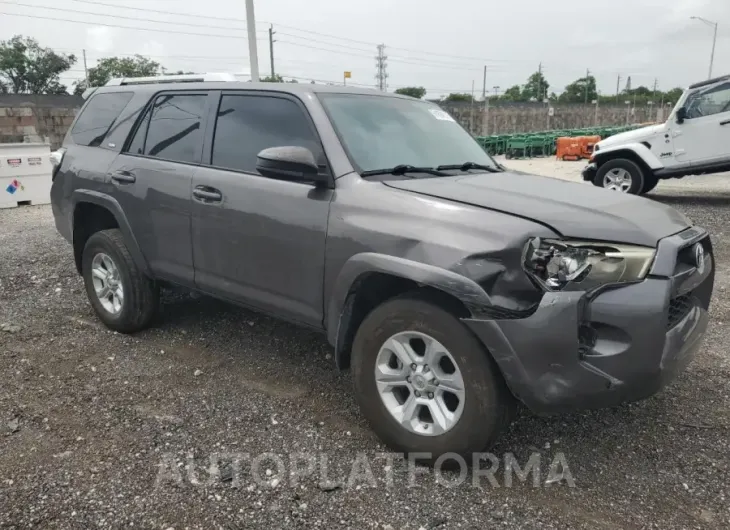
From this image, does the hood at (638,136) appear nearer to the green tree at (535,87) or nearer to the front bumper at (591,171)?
the front bumper at (591,171)

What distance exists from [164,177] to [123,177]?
466 millimetres

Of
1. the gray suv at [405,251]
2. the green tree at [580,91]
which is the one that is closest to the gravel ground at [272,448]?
the gray suv at [405,251]

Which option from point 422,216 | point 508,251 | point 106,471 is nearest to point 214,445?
point 106,471

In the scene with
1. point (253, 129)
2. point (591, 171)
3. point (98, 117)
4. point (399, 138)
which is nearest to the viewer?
point (399, 138)

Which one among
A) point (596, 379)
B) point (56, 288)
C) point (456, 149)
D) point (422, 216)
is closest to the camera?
point (596, 379)

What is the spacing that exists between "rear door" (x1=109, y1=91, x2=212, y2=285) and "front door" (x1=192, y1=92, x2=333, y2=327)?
14 cm

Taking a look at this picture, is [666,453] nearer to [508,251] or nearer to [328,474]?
[508,251]

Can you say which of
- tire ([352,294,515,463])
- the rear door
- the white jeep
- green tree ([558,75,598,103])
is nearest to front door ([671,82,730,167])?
the white jeep

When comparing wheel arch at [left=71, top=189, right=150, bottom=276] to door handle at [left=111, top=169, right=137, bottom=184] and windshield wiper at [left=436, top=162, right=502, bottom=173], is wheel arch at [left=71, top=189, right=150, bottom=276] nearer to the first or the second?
door handle at [left=111, top=169, right=137, bottom=184]

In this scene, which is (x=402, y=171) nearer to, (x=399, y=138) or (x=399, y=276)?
(x=399, y=138)

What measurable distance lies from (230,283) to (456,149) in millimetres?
1646

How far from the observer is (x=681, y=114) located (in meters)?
11.2

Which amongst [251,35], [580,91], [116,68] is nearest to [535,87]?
[580,91]

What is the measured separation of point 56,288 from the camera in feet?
19.4
